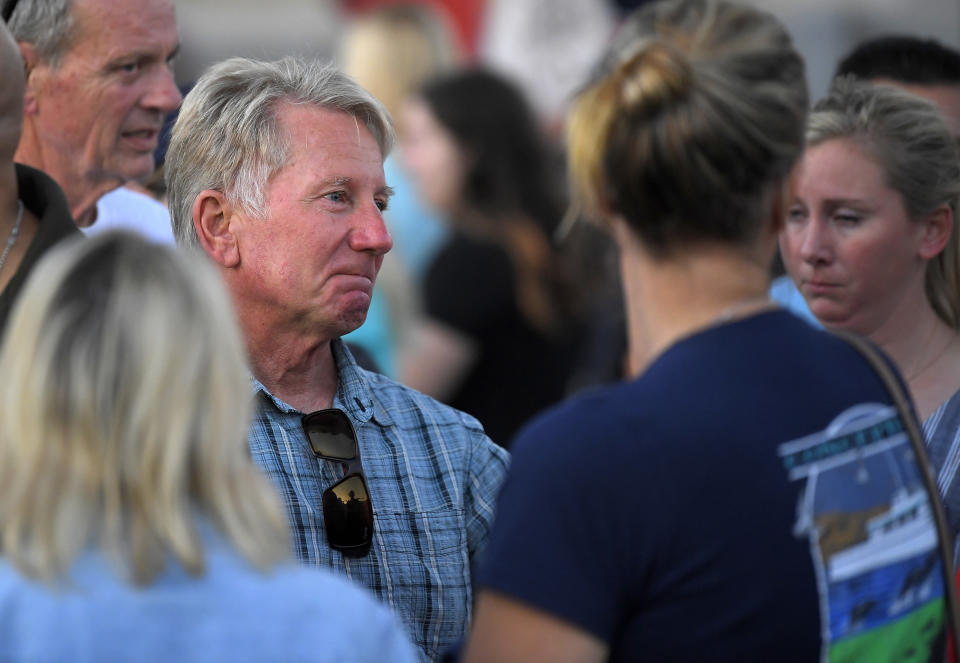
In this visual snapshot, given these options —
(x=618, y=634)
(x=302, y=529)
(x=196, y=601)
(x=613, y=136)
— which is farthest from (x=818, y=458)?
(x=302, y=529)

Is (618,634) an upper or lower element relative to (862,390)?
lower

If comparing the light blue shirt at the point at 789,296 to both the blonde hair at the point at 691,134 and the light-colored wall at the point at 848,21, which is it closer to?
the blonde hair at the point at 691,134

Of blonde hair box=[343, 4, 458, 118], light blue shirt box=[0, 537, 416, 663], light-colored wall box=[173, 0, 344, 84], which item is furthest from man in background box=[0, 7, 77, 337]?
light-colored wall box=[173, 0, 344, 84]

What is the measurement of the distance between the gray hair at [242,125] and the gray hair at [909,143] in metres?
1.08

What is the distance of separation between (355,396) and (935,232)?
4.64 feet

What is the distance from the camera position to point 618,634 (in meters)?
1.74

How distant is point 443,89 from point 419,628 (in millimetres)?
3452

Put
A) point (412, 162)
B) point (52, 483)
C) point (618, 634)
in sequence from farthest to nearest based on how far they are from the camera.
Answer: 1. point (412, 162)
2. point (618, 634)
3. point (52, 483)

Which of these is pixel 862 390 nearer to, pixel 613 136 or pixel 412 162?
pixel 613 136

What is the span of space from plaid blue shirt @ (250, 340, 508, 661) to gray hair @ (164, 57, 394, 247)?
385mm

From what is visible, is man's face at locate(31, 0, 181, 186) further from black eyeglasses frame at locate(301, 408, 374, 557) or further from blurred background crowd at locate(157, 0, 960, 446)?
black eyeglasses frame at locate(301, 408, 374, 557)

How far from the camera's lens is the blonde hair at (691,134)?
68.9 inches

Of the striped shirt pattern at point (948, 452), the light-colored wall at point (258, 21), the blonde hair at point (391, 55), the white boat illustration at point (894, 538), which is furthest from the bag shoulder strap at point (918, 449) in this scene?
the light-colored wall at point (258, 21)

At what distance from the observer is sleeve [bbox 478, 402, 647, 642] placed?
1672 millimetres
